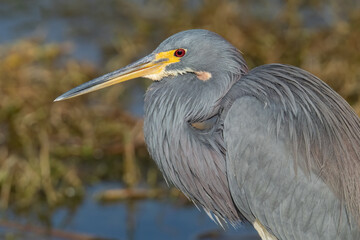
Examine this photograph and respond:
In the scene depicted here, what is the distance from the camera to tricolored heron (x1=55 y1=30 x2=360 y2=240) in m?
4.16

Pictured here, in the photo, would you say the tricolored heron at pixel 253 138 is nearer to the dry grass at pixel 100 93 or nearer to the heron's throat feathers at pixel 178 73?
the heron's throat feathers at pixel 178 73

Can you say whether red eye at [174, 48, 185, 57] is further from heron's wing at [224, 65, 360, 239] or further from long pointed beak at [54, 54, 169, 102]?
heron's wing at [224, 65, 360, 239]

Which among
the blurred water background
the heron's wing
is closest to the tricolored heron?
the heron's wing

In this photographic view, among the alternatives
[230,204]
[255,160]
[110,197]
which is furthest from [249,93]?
[110,197]

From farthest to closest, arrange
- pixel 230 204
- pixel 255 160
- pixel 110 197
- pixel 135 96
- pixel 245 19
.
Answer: pixel 245 19 → pixel 135 96 → pixel 110 197 → pixel 230 204 → pixel 255 160

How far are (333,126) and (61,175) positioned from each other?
2623mm

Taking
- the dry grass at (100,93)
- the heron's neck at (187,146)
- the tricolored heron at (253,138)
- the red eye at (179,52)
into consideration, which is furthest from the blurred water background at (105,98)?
the red eye at (179,52)

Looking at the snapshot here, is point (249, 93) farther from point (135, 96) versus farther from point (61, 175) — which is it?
point (135, 96)

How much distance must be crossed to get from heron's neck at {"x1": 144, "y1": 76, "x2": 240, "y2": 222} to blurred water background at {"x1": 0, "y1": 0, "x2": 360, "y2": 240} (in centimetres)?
138

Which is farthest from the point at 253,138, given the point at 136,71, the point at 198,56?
the point at 136,71

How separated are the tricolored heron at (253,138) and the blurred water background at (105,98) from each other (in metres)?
1.51

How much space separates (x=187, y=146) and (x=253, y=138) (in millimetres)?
391

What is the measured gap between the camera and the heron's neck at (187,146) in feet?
14.2

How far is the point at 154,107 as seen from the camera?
4.42 m
